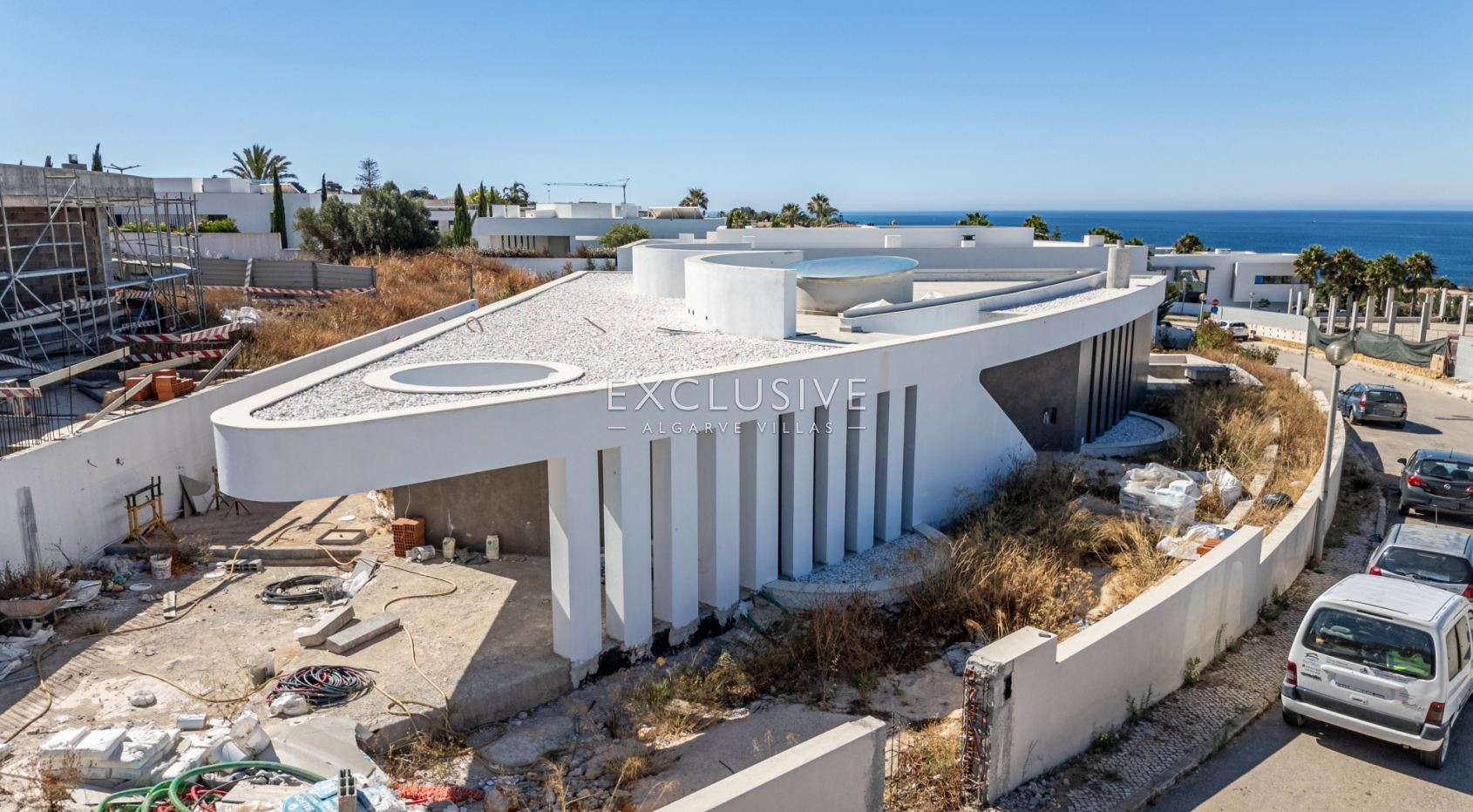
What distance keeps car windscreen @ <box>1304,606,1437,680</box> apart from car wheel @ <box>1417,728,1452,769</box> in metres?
0.71

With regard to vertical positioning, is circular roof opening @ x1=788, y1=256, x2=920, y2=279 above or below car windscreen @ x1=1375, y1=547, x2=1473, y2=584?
above

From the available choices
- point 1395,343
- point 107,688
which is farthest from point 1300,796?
point 1395,343

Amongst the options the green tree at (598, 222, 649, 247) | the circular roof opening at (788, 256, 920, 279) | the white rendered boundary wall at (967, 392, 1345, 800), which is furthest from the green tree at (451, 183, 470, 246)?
the white rendered boundary wall at (967, 392, 1345, 800)

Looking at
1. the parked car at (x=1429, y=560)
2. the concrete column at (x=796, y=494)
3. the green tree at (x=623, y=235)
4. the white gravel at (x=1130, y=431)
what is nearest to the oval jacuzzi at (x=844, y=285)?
the white gravel at (x=1130, y=431)

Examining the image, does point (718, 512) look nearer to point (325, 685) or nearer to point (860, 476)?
point (860, 476)

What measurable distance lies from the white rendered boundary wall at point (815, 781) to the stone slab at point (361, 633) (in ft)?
19.4

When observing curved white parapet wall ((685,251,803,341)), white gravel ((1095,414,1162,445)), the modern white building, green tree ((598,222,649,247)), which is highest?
green tree ((598,222,649,247))

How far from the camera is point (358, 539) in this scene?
50.3ft

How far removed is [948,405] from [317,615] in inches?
398

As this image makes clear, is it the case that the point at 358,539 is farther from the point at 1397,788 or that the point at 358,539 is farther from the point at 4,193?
the point at 1397,788

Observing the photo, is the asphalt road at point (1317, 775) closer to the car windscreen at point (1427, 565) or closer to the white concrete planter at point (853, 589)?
the car windscreen at point (1427, 565)

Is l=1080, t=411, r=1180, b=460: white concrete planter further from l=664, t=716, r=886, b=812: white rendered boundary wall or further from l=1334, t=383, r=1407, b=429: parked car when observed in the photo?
l=664, t=716, r=886, b=812: white rendered boundary wall

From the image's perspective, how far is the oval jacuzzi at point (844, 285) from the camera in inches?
774

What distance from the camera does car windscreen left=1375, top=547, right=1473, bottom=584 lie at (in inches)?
467
